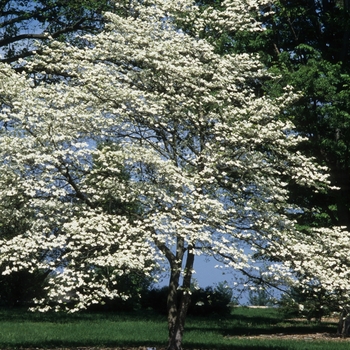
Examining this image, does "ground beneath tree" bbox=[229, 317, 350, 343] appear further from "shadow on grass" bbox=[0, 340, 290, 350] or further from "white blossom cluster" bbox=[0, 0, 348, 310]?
"white blossom cluster" bbox=[0, 0, 348, 310]

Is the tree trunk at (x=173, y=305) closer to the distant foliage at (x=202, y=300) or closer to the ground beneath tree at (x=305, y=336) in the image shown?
the ground beneath tree at (x=305, y=336)

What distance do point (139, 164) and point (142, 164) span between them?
0.24 feet

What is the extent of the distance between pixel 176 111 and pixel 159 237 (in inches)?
131

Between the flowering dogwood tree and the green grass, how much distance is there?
2.94 m

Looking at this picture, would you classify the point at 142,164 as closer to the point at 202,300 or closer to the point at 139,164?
the point at 139,164

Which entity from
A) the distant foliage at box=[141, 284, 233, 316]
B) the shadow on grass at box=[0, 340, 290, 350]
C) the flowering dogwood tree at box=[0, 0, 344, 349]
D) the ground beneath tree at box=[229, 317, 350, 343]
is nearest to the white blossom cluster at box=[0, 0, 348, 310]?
the flowering dogwood tree at box=[0, 0, 344, 349]

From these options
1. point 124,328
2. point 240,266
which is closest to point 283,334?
point 124,328

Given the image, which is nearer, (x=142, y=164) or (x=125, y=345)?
(x=142, y=164)

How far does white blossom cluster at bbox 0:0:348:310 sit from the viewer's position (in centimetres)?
1384

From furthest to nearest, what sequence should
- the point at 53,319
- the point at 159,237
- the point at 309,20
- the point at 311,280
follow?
the point at 53,319, the point at 309,20, the point at 311,280, the point at 159,237

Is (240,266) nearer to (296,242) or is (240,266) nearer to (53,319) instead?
(296,242)

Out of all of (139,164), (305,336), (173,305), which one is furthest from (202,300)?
(139,164)

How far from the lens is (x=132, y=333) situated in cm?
2038

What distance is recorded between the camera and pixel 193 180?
556 inches
